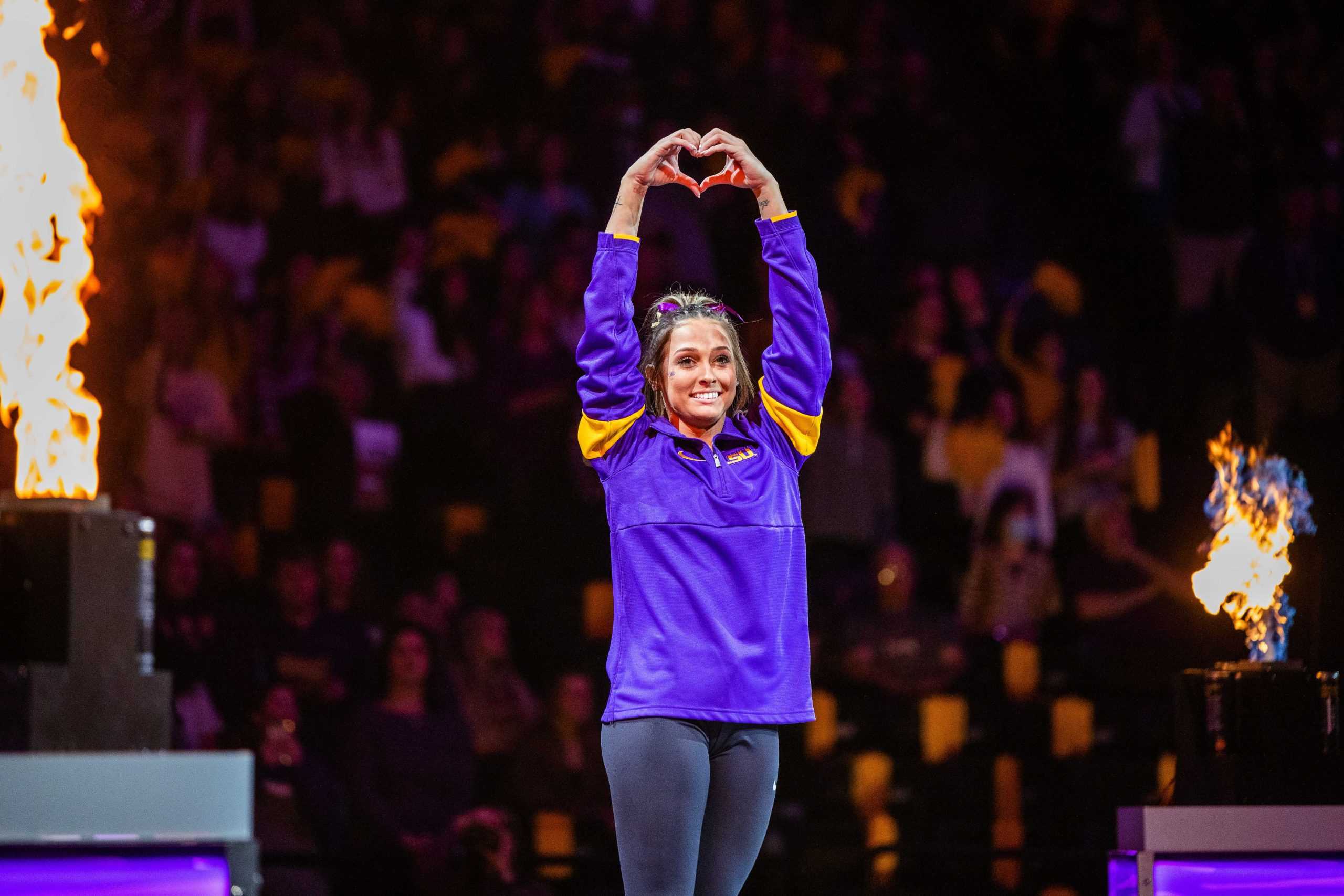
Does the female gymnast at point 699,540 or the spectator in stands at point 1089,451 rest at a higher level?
the spectator in stands at point 1089,451

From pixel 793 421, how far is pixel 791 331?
0.15 m

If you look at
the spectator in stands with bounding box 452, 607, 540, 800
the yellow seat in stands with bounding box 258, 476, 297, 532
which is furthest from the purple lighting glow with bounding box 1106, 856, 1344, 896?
the yellow seat in stands with bounding box 258, 476, 297, 532

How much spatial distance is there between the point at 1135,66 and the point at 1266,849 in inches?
155

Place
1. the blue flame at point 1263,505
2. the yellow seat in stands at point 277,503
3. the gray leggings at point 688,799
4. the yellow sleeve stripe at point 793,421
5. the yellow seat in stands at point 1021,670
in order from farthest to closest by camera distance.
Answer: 1. the yellow seat in stands at point 277,503
2. the yellow seat in stands at point 1021,670
3. the blue flame at point 1263,505
4. the yellow sleeve stripe at point 793,421
5. the gray leggings at point 688,799

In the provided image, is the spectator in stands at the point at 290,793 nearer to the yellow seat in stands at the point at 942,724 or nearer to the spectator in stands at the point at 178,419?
the spectator in stands at the point at 178,419

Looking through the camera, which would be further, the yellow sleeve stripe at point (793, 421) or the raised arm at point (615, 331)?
the yellow sleeve stripe at point (793, 421)

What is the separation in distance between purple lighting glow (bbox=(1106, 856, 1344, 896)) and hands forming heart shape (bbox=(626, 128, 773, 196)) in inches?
70.0

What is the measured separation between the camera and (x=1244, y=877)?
3152 millimetres

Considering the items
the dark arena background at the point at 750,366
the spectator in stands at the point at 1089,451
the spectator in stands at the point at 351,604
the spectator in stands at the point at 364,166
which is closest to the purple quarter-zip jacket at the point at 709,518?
the dark arena background at the point at 750,366

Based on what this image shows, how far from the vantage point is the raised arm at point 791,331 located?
92.7 inches

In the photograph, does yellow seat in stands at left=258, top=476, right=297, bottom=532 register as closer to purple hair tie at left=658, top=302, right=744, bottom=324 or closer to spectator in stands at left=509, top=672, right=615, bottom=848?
spectator in stands at left=509, top=672, right=615, bottom=848

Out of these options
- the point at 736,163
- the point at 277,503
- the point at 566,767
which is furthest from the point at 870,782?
the point at 736,163

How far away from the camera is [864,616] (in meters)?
5.49

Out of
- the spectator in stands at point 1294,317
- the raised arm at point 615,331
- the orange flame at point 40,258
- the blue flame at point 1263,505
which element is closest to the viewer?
the raised arm at point 615,331
